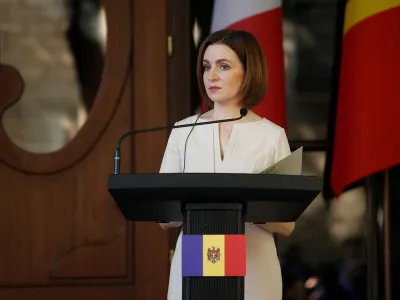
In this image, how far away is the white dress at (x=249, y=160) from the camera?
1603 millimetres

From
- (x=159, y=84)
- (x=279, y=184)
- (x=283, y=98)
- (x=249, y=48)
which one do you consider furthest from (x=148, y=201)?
(x=159, y=84)

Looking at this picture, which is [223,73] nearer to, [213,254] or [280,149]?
[280,149]

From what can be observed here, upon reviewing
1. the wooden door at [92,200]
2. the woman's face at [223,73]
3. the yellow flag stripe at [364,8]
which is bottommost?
the wooden door at [92,200]

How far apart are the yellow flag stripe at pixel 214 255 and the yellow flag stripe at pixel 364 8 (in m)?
1.49

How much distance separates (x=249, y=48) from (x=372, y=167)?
108cm

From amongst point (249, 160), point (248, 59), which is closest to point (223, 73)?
point (248, 59)

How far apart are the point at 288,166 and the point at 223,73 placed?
0.28 m

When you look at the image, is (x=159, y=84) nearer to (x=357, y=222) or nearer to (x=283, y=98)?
(x=283, y=98)

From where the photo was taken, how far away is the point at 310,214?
286cm

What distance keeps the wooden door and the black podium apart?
1360 millimetres

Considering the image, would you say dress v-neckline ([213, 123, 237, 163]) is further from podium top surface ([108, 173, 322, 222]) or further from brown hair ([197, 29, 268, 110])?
podium top surface ([108, 173, 322, 222])

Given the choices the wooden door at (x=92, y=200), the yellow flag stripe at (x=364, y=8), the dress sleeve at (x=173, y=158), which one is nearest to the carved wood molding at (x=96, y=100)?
the wooden door at (x=92, y=200)

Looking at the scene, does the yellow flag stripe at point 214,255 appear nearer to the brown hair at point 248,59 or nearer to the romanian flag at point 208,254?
the romanian flag at point 208,254

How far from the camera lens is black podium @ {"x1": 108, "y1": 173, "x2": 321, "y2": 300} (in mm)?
1326
